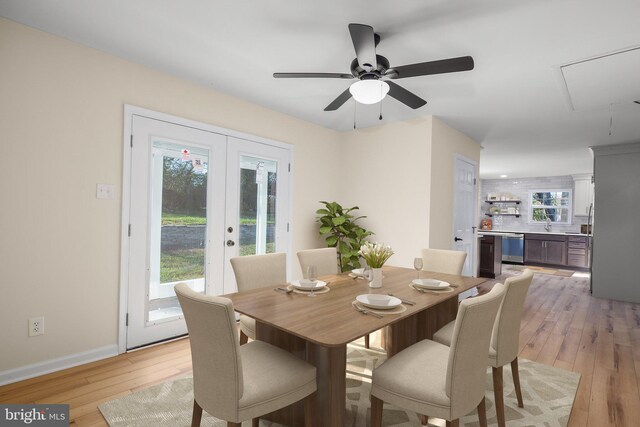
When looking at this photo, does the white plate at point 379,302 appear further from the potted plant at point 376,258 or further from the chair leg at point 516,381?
the chair leg at point 516,381

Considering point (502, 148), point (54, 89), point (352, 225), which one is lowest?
point (352, 225)

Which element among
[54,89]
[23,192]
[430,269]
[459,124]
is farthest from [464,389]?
[459,124]

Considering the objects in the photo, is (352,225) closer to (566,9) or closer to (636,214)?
(566,9)

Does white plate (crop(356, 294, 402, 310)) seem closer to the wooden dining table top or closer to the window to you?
the wooden dining table top

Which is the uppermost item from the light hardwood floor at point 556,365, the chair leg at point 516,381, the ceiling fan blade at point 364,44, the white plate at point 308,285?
the ceiling fan blade at point 364,44

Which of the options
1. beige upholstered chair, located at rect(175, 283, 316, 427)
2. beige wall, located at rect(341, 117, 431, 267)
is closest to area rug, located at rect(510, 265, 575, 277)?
beige wall, located at rect(341, 117, 431, 267)

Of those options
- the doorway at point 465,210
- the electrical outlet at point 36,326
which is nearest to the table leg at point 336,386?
the electrical outlet at point 36,326

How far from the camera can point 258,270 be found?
252 cm

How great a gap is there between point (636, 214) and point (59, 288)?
7425mm

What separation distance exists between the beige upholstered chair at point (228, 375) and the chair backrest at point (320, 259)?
1.32 metres

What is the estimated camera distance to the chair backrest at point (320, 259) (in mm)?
2878

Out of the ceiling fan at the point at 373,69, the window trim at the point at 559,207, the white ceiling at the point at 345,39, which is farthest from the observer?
the window trim at the point at 559,207

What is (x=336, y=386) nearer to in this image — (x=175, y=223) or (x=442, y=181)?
(x=175, y=223)

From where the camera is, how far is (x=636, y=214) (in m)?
4.99
